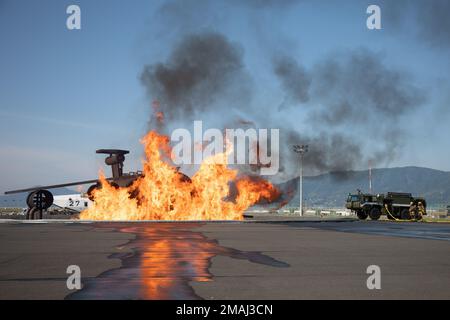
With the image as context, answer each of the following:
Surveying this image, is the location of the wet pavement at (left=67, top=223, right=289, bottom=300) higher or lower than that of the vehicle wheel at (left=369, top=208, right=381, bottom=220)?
higher

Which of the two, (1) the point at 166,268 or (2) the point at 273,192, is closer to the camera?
(1) the point at 166,268

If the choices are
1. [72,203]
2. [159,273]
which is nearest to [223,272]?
[159,273]

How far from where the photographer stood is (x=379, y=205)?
1938 inches

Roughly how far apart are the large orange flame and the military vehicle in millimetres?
13067

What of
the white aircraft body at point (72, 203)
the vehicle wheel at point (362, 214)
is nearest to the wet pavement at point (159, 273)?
the vehicle wheel at point (362, 214)

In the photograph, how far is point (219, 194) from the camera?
45156mm

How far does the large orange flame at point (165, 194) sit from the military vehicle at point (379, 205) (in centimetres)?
1307

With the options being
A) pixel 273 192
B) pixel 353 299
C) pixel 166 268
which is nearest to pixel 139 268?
pixel 166 268

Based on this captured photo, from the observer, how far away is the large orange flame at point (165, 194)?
44.3 meters

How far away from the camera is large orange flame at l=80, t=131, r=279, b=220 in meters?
44.3

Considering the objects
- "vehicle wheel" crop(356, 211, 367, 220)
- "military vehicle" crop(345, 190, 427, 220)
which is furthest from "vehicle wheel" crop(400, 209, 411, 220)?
"vehicle wheel" crop(356, 211, 367, 220)

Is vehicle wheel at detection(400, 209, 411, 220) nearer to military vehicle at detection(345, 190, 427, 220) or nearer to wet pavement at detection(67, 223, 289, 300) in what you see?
military vehicle at detection(345, 190, 427, 220)
